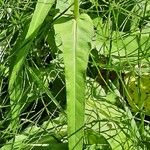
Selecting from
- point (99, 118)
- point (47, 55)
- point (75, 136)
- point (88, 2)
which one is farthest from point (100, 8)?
point (75, 136)

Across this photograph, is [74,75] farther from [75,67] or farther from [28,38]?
[28,38]

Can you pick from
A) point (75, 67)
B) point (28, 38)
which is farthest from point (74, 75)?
point (28, 38)

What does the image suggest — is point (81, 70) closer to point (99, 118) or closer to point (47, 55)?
point (99, 118)

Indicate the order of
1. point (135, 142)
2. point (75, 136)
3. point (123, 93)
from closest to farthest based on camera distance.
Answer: point (75, 136) < point (135, 142) < point (123, 93)

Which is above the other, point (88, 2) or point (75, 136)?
point (88, 2)
